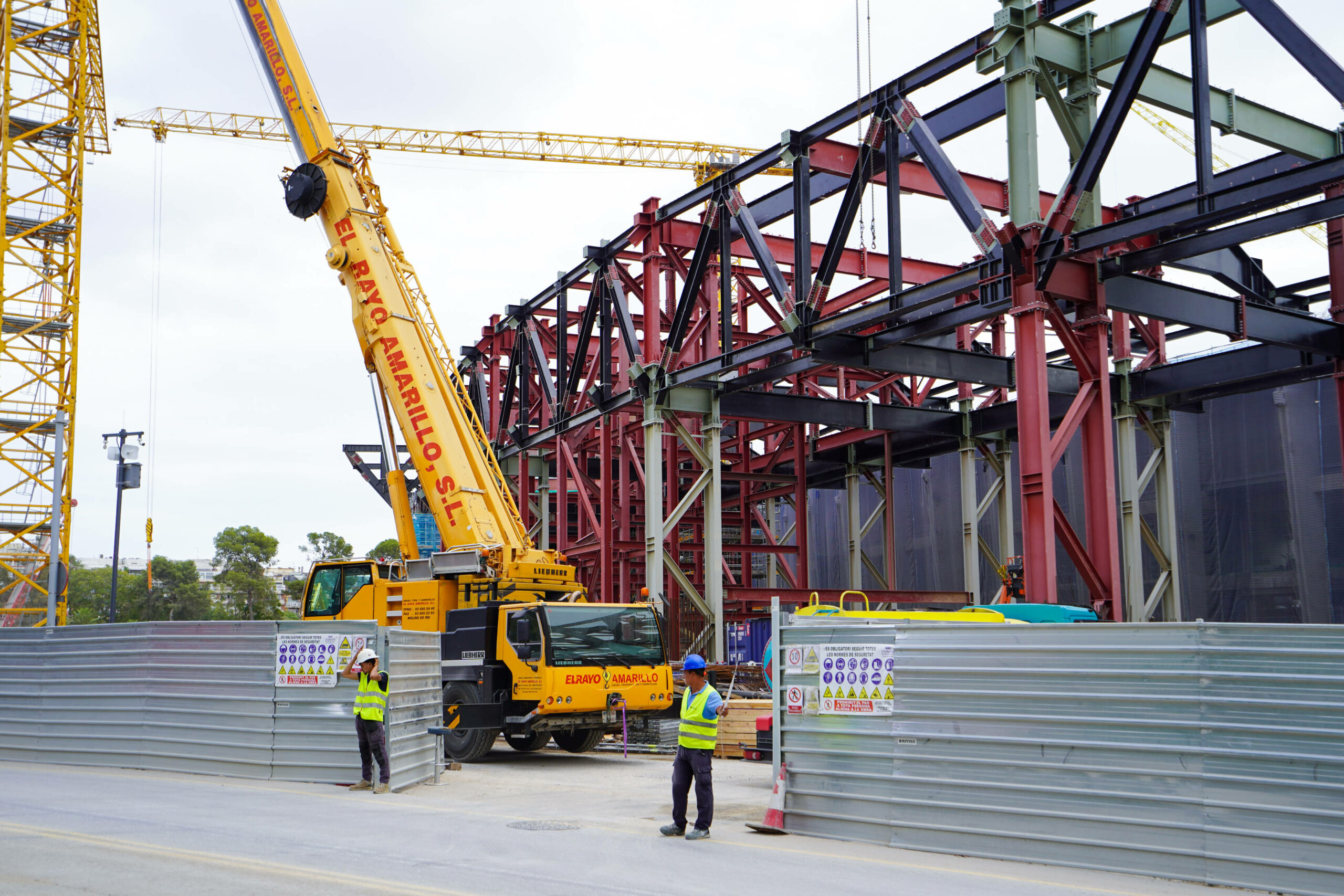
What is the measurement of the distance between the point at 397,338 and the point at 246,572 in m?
78.4

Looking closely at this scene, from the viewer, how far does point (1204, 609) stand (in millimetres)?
26750

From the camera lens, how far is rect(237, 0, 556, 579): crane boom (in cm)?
1884

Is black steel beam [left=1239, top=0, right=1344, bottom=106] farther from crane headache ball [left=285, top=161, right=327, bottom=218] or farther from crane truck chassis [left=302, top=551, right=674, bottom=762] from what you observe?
crane headache ball [left=285, top=161, right=327, bottom=218]

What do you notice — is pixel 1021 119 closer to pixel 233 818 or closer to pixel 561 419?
pixel 233 818

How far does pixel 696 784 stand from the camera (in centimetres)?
1030

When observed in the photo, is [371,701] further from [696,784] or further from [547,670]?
[696,784]

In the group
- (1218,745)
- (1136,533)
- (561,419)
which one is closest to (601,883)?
(1218,745)

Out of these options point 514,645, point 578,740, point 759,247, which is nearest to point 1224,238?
point 759,247

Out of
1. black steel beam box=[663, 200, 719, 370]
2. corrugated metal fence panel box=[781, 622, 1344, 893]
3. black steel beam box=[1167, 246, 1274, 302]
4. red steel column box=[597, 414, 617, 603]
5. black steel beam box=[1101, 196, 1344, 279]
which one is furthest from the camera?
red steel column box=[597, 414, 617, 603]

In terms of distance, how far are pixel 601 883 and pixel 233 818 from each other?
15.3 feet

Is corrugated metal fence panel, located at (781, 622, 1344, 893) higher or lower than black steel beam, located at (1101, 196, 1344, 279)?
lower

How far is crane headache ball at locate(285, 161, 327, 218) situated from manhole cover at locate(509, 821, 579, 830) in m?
13.4

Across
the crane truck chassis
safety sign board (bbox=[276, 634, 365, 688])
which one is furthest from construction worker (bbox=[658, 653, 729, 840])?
the crane truck chassis

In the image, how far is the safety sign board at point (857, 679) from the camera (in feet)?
33.4
